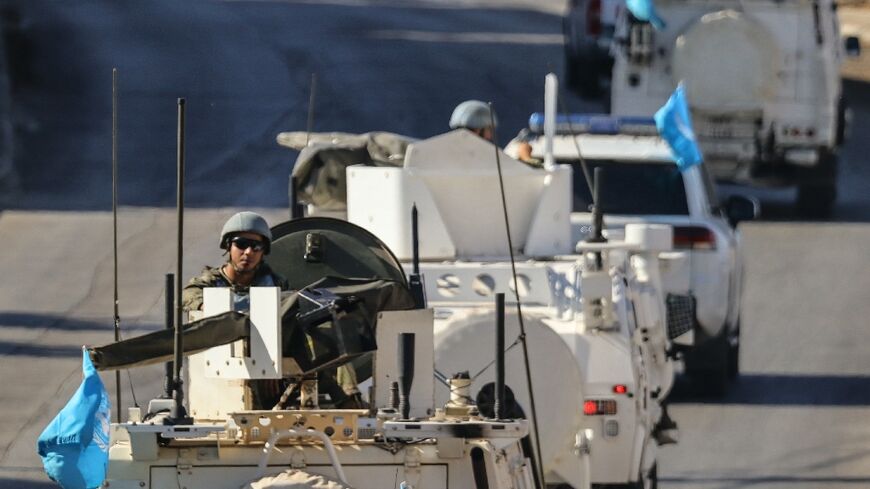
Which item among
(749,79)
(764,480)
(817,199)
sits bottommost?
(764,480)

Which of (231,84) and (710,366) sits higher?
(231,84)

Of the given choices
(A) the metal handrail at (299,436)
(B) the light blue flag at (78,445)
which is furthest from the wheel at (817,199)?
(B) the light blue flag at (78,445)

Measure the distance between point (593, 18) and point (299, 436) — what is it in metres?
25.4

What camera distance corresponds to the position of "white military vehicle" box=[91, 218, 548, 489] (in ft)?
25.6

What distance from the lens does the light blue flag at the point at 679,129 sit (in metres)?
16.0

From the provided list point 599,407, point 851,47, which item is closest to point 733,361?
point 599,407

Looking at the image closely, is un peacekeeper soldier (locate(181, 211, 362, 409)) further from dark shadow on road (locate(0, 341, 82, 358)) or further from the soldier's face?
dark shadow on road (locate(0, 341, 82, 358))

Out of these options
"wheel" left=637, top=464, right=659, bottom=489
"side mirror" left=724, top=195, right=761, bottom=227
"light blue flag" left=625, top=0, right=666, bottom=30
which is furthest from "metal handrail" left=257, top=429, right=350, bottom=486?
"light blue flag" left=625, top=0, right=666, bottom=30

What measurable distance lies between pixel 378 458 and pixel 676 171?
1020cm

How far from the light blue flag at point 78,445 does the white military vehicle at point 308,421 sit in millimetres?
365

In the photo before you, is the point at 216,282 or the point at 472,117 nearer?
the point at 216,282

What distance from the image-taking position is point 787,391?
1834cm

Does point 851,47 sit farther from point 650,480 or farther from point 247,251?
point 247,251

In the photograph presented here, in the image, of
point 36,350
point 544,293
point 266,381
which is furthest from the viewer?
point 36,350
